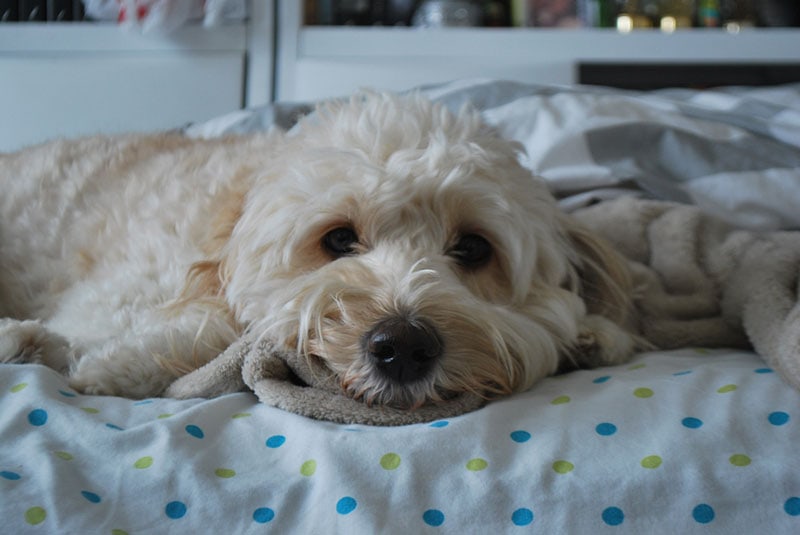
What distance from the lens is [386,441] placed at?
117 cm

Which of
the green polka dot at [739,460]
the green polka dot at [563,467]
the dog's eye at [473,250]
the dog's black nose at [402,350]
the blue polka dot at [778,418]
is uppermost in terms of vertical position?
the dog's eye at [473,250]

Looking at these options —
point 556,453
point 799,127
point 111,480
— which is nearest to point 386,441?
point 556,453

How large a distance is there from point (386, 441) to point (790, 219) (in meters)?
1.43

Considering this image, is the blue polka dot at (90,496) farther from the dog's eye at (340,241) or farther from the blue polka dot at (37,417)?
the dog's eye at (340,241)

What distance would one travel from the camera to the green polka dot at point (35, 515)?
1.01m

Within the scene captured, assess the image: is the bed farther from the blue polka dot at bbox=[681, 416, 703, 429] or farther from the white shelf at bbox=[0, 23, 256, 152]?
the white shelf at bbox=[0, 23, 256, 152]

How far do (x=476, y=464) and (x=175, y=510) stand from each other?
0.38 m

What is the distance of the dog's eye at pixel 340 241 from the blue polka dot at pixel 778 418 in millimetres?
805

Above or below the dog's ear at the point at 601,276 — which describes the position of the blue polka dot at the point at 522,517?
below

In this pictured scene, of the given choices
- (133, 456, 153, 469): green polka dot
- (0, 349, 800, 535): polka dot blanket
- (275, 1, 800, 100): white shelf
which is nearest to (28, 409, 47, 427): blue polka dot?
(0, 349, 800, 535): polka dot blanket

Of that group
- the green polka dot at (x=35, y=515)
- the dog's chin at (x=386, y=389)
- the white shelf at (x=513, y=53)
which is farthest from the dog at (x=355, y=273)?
the white shelf at (x=513, y=53)

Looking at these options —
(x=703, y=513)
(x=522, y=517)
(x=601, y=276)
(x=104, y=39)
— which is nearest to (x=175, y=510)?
(x=522, y=517)

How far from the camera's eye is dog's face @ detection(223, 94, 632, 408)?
55.7 inches

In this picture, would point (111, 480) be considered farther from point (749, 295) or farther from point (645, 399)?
point (749, 295)
